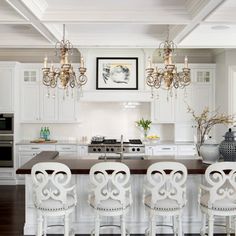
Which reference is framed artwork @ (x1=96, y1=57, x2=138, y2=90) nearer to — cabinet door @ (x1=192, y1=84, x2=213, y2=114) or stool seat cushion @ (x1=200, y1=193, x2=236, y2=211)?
cabinet door @ (x1=192, y1=84, x2=213, y2=114)

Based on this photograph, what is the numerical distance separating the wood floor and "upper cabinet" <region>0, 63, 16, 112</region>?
1.64 m

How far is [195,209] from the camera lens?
199 inches

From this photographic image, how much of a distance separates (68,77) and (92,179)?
1428 millimetres

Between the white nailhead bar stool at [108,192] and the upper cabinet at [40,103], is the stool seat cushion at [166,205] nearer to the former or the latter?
the white nailhead bar stool at [108,192]

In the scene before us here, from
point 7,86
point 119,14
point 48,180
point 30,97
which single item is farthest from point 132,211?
point 7,86

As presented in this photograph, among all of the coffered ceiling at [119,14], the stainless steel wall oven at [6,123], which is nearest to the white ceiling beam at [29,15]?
the coffered ceiling at [119,14]

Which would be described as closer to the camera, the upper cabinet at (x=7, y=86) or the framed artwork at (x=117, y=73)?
the upper cabinet at (x=7, y=86)

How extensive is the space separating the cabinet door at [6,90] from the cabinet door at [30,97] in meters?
0.32

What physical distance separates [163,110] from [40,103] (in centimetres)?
262

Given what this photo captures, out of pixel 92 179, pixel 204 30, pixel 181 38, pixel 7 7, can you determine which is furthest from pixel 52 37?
pixel 92 179

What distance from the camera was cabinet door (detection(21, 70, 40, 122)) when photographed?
26.5 ft

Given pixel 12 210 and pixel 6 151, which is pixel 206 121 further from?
pixel 6 151

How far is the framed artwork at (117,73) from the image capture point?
26.1 feet

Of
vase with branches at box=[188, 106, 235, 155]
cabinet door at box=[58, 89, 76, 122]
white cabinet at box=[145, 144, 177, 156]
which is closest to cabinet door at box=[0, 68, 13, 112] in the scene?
cabinet door at box=[58, 89, 76, 122]
